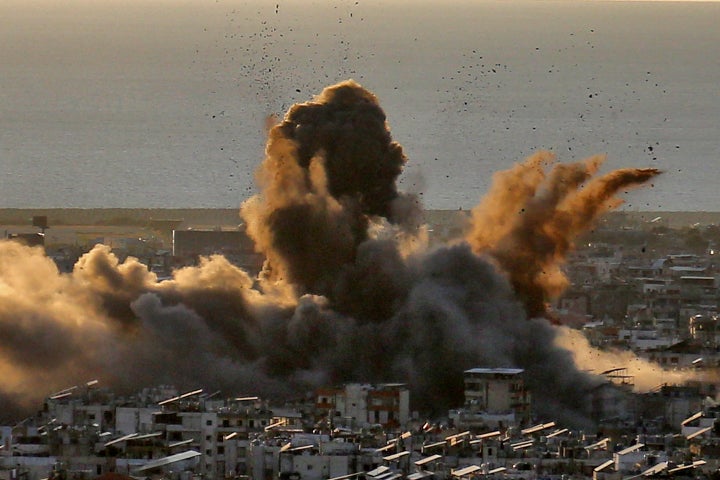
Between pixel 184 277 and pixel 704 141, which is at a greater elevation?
pixel 704 141

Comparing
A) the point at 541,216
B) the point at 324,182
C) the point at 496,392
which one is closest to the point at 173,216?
the point at 541,216

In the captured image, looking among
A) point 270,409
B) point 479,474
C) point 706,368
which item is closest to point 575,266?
point 706,368

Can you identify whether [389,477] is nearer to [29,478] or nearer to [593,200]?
[29,478]

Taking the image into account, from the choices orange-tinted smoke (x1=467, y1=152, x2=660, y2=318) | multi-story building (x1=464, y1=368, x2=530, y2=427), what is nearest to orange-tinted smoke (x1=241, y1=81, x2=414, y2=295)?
orange-tinted smoke (x1=467, y1=152, x2=660, y2=318)

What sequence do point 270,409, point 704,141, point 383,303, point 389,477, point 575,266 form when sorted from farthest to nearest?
point 704,141 < point 575,266 < point 383,303 < point 270,409 < point 389,477

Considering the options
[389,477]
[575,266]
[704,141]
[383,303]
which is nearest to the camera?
[389,477]

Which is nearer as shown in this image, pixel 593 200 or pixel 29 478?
pixel 29 478
